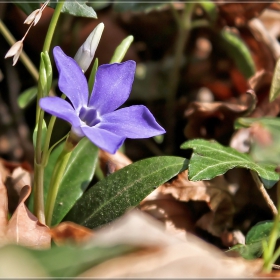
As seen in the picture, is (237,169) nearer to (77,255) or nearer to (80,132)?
(80,132)

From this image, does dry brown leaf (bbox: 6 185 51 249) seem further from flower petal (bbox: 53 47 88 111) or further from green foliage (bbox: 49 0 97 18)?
green foliage (bbox: 49 0 97 18)

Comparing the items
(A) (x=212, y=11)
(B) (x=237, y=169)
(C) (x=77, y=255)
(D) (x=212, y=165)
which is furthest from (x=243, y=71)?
(C) (x=77, y=255)

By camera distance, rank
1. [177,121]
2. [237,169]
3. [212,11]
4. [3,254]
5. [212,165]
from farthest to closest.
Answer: [177,121] < [212,11] < [237,169] < [212,165] < [3,254]

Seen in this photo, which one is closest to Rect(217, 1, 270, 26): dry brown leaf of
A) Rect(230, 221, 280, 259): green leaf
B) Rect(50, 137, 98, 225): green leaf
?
Rect(50, 137, 98, 225): green leaf

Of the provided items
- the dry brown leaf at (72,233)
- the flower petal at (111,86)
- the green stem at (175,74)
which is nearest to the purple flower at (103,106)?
the flower petal at (111,86)

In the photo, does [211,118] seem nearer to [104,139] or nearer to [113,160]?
[113,160]

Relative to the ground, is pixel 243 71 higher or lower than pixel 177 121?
higher
